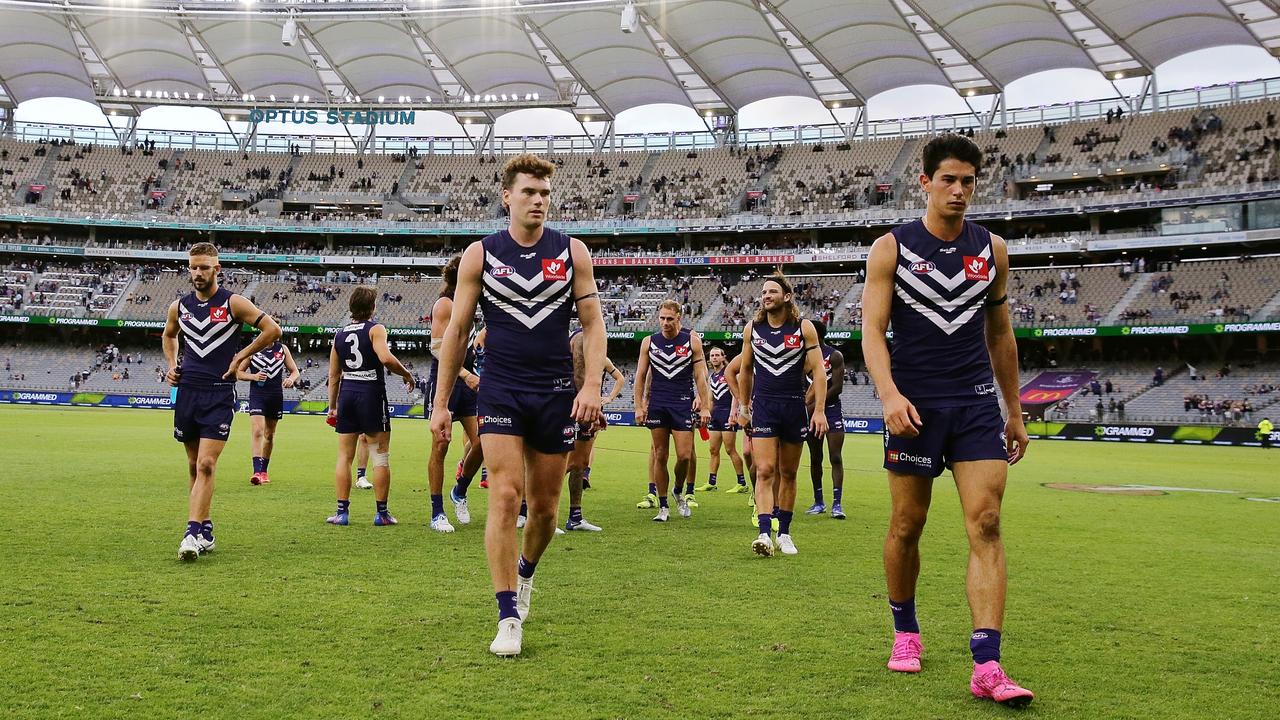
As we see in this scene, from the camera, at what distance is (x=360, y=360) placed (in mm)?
9898

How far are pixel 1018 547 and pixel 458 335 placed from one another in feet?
20.0

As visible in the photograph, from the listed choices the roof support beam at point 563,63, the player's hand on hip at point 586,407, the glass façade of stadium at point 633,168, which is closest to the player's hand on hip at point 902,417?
the player's hand on hip at point 586,407

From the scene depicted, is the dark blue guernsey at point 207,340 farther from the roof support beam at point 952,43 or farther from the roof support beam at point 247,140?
the roof support beam at point 247,140

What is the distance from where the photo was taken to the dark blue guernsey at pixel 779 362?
8.91 m

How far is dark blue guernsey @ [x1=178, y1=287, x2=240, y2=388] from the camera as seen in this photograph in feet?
25.5

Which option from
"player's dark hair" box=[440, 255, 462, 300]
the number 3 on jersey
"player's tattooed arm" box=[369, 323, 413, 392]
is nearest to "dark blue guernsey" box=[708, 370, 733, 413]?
"player's tattooed arm" box=[369, 323, 413, 392]

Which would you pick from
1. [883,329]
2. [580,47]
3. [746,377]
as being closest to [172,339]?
[746,377]

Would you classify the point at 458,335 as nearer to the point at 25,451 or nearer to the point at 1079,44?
the point at 25,451

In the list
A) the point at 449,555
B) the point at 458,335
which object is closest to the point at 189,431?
the point at 449,555

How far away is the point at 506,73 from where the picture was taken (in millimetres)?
57156

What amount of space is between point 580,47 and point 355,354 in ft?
152

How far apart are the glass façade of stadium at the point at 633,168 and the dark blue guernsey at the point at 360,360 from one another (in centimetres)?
3917

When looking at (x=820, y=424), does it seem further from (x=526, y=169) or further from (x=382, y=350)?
(x=382, y=350)

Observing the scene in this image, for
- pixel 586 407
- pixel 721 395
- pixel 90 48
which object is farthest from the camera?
pixel 90 48
